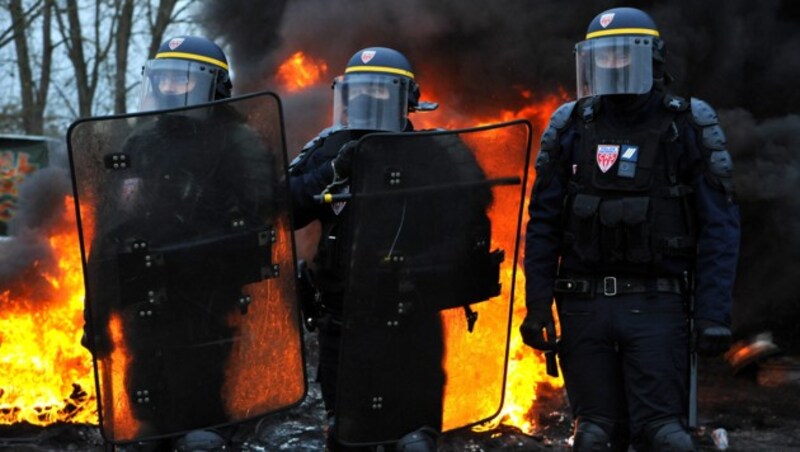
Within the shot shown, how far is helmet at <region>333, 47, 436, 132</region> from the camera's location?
13.6 feet

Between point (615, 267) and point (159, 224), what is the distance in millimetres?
1726

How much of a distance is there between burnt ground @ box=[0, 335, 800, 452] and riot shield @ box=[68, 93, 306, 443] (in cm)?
197

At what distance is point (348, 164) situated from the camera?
3896 millimetres

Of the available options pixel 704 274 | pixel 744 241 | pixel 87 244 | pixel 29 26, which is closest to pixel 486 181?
pixel 704 274

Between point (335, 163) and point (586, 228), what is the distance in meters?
1.03

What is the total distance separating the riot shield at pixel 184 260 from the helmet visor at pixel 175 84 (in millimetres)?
645

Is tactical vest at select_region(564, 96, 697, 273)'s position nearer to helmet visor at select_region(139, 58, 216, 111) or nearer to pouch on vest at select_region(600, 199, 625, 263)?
pouch on vest at select_region(600, 199, 625, 263)

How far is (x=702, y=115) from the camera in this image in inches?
148

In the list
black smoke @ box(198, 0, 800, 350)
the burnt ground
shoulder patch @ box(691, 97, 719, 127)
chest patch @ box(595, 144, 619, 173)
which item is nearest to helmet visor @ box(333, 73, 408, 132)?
chest patch @ box(595, 144, 619, 173)

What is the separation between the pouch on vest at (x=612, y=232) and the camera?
146 inches

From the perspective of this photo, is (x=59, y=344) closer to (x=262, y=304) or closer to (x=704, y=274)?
(x=262, y=304)

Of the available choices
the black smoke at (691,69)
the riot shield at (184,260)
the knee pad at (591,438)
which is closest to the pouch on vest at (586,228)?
the knee pad at (591,438)

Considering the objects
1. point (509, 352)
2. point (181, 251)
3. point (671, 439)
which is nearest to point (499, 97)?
point (509, 352)

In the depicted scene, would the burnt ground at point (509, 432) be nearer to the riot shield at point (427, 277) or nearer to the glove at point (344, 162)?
the riot shield at point (427, 277)
